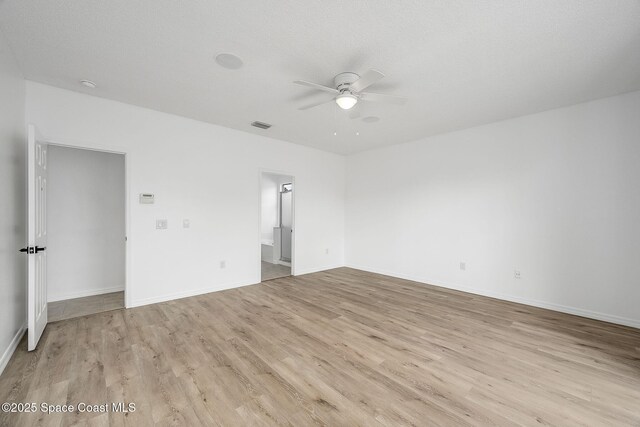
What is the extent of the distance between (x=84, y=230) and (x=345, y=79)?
14.7 ft

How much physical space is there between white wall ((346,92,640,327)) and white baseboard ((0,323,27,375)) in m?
5.29

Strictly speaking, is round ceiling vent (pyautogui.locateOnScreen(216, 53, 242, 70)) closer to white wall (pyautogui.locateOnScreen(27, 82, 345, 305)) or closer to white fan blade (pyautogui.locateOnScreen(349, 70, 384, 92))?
white fan blade (pyautogui.locateOnScreen(349, 70, 384, 92))

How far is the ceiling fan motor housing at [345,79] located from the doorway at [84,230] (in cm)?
351

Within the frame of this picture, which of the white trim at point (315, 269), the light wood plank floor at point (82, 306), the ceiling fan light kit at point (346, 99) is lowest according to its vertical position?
the light wood plank floor at point (82, 306)

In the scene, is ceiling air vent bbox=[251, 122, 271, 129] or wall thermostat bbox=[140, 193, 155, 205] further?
ceiling air vent bbox=[251, 122, 271, 129]

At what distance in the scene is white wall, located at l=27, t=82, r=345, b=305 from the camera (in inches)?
128

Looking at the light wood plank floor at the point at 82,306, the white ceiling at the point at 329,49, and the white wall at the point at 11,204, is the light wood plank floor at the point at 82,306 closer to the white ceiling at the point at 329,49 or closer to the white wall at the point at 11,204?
the white wall at the point at 11,204

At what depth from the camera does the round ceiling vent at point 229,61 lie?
243 cm

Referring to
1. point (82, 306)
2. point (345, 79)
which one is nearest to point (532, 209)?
point (345, 79)

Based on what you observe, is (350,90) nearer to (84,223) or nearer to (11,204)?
(11,204)

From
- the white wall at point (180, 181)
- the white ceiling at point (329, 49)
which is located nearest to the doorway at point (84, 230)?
the white wall at point (180, 181)

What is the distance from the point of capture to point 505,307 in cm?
370

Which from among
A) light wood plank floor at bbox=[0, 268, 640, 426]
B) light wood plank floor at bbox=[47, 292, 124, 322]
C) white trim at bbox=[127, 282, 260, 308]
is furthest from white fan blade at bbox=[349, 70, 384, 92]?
light wood plank floor at bbox=[47, 292, 124, 322]

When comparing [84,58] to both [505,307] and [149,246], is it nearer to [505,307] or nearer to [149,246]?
[149,246]
